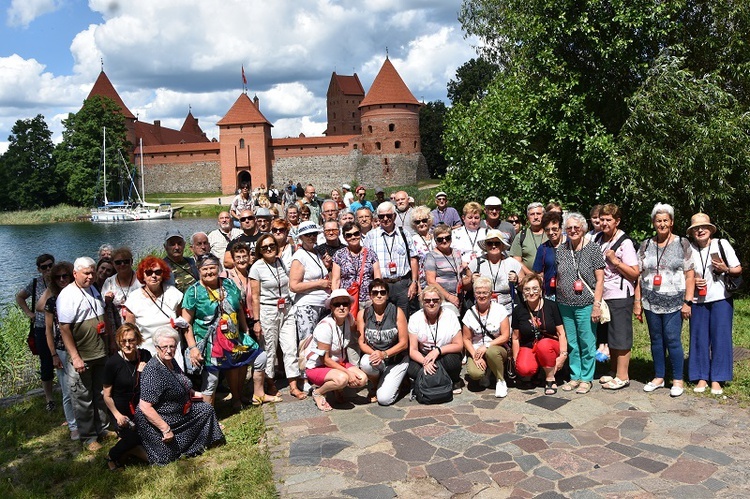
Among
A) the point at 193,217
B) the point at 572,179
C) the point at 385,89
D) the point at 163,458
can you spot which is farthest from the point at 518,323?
the point at 385,89

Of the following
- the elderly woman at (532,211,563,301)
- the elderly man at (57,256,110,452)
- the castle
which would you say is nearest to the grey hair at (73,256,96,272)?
the elderly man at (57,256,110,452)

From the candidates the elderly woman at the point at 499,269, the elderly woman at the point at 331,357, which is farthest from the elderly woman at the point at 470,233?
the elderly woman at the point at 331,357

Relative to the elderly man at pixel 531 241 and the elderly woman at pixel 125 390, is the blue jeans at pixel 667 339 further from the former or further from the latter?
the elderly woman at pixel 125 390

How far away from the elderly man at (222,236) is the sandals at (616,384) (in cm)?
408

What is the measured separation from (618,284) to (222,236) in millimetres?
4117

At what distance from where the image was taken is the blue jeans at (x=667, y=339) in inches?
212

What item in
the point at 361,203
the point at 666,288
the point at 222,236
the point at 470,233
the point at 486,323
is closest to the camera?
the point at 666,288

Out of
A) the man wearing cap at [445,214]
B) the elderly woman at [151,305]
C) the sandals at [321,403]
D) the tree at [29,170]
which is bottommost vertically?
the sandals at [321,403]

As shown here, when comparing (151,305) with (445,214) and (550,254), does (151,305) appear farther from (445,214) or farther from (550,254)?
(445,214)

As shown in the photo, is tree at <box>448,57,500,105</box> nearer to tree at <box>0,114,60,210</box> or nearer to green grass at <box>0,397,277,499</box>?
tree at <box>0,114,60,210</box>

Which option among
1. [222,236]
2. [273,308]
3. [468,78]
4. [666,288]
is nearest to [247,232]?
[222,236]

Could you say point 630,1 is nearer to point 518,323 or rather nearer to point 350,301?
point 518,323

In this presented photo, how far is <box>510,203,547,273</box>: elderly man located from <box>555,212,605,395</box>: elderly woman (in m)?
0.67

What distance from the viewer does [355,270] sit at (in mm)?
5824
